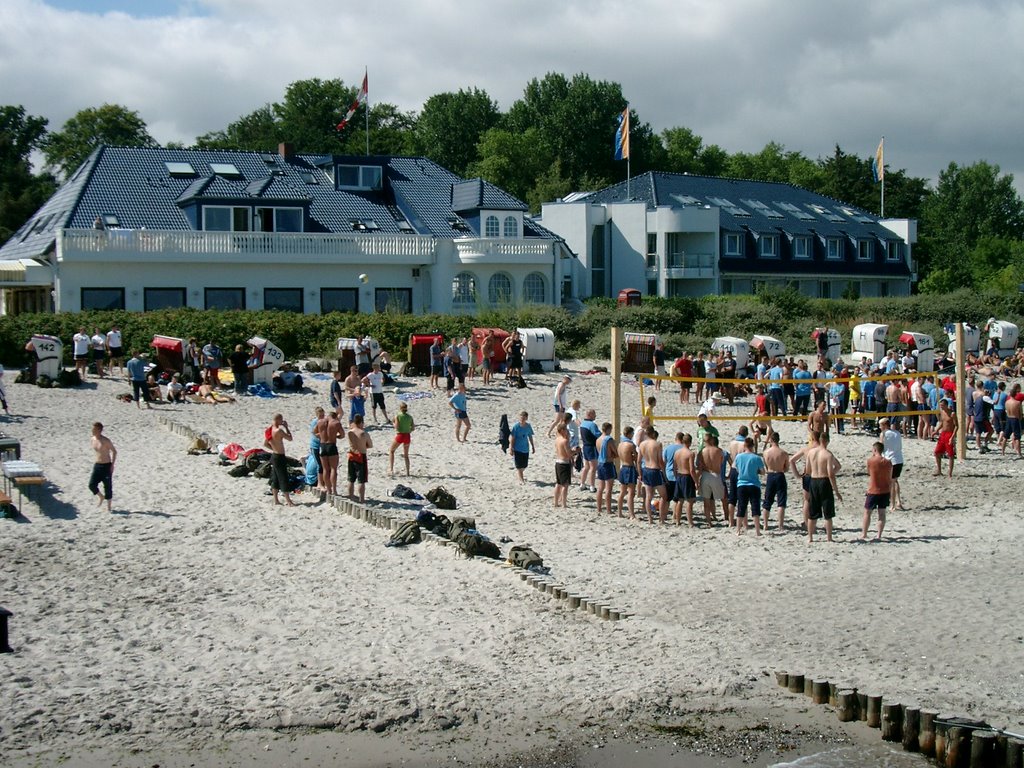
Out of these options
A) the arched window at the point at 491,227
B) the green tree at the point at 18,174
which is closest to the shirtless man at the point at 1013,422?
the arched window at the point at 491,227

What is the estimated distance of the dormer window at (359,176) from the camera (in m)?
45.0

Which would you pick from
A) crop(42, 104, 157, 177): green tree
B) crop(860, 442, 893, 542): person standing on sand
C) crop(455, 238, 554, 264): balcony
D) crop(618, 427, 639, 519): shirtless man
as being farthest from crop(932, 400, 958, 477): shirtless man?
crop(42, 104, 157, 177): green tree

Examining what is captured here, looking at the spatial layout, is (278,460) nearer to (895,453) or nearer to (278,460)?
(278,460)

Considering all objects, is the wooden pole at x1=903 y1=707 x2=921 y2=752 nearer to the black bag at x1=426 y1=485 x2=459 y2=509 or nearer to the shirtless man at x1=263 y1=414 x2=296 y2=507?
the black bag at x1=426 y1=485 x2=459 y2=509

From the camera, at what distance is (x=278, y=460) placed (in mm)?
17688

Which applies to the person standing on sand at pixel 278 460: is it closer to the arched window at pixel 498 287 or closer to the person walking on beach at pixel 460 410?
the person walking on beach at pixel 460 410

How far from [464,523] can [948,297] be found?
39.1 m

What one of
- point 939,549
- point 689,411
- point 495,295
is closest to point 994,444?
point 689,411

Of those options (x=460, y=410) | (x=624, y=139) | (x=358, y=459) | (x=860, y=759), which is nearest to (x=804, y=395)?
(x=460, y=410)

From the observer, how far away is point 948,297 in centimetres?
4950

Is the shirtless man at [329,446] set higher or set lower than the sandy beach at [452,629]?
higher

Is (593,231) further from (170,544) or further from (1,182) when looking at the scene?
(170,544)

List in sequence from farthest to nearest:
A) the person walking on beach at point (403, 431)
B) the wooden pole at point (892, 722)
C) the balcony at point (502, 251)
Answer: the balcony at point (502, 251)
the person walking on beach at point (403, 431)
the wooden pole at point (892, 722)

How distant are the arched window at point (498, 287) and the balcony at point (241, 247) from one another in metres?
2.68
